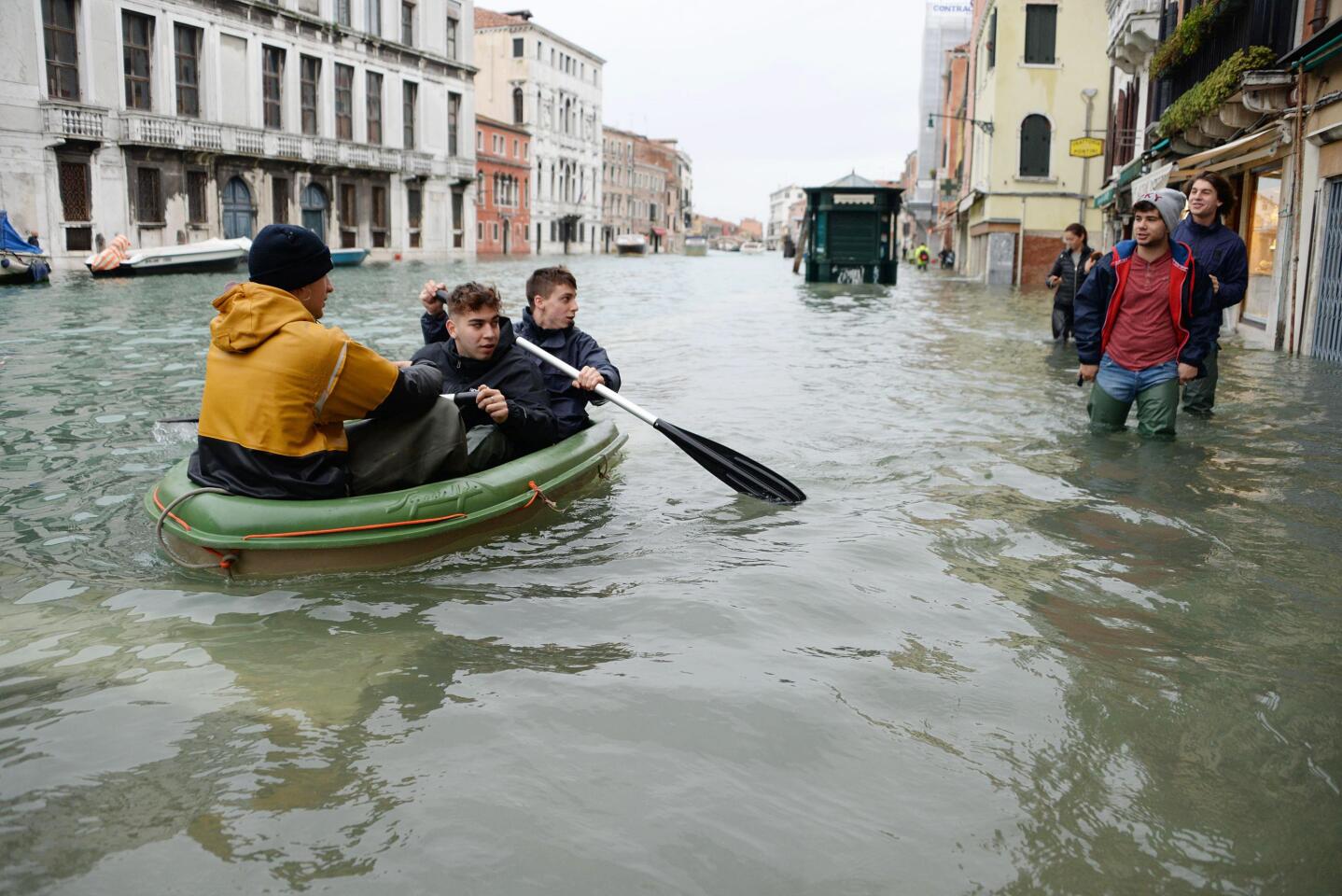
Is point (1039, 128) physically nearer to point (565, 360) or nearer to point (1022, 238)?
point (1022, 238)

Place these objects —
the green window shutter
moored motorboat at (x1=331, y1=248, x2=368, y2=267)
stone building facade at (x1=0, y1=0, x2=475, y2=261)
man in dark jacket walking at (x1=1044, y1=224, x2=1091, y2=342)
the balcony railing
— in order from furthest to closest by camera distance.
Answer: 1. moored motorboat at (x1=331, y1=248, x2=368, y2=267)
2. the green window shutter
3. stone building facade at (x1=0, y1=0, x2=475, y2=261)
4. the balcony railing
5. man in dark jacket walking at (x1=1044, y1=224, x2=1091, y2=342)

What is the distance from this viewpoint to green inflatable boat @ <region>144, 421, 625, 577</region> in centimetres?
464

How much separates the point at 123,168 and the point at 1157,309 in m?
32.7

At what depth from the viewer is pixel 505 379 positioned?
600cm

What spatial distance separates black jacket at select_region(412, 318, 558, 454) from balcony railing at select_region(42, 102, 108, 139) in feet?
97.2

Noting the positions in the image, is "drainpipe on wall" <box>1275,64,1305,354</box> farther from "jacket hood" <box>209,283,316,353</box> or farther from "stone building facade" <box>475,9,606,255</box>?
"stone building facade" <box>475,9,606,255</box>

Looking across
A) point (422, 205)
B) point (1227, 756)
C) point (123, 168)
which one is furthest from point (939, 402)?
point (422, 205)

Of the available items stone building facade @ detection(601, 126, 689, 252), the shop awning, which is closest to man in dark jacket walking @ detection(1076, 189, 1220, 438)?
the shop awning

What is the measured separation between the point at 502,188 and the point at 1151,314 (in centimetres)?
6539

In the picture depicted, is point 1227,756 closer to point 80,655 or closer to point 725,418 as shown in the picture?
point 80,655

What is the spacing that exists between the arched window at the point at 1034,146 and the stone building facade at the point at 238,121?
2429 centimetres

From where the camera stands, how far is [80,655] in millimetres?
4016

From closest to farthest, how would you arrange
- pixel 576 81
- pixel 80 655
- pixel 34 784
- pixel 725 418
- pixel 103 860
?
1. pixel 103 860
2. pixel 34 784
3. pixel 80 655
4. pixel 725 418
5. pixel 576 81

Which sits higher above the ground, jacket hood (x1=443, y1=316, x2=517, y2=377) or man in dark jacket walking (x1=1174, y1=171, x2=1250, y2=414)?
man in dark jacket walking (x1=1174, y1=171, x2=1250, y2=414)
